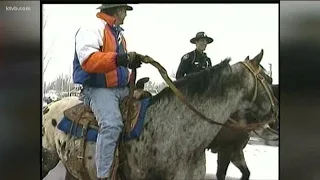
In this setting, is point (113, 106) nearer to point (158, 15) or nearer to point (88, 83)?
point (88, 83)

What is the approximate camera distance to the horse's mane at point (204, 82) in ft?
5.76

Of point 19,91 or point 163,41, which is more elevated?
point 163,41

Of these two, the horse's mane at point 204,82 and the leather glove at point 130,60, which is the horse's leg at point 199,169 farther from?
the leather glove at point 130,60

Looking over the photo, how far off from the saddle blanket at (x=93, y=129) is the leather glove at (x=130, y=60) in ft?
0.47

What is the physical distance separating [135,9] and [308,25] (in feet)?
2.17

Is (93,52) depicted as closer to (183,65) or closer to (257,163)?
(183,65)

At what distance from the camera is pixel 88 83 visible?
69.4 inches

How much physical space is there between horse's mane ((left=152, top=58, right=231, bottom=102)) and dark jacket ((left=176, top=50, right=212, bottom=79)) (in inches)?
0.7

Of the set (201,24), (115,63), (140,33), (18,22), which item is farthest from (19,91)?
(201,24)

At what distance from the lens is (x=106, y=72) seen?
174 centimetres

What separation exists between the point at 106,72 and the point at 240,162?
622 millimetres

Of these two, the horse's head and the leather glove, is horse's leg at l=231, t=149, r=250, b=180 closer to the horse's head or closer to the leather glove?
the horse's head

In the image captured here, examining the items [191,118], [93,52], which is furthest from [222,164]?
[93,52]

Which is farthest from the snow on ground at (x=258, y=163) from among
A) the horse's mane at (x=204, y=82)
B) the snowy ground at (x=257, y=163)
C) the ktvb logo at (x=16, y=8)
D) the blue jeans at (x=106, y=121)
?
the ktvb logo at (x=16, y=8)
